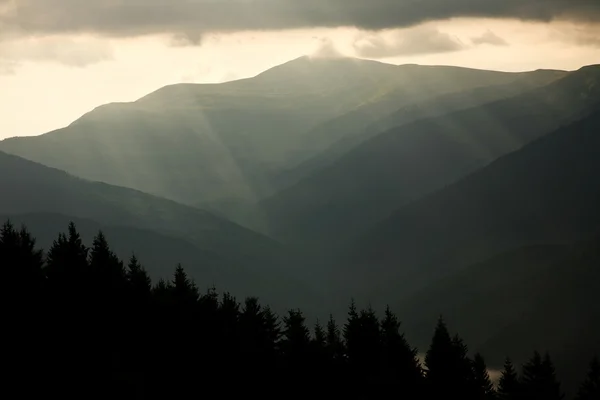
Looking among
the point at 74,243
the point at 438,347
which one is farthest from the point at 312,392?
the point at 74,243

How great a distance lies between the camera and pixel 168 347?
174 ft

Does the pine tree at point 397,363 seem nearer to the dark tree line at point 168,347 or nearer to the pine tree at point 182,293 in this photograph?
the dark tree line at point 168,347

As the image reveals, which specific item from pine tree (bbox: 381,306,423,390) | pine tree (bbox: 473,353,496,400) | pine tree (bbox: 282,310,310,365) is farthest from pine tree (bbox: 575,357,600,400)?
pine tree (bbox: 282,310,310,365)

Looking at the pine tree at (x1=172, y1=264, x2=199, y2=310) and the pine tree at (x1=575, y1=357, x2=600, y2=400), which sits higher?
the pine tree at (x1=172, y1=264, x2=199, y2=310)

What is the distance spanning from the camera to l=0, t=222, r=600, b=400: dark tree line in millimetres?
44406

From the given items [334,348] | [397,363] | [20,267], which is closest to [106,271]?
[20,267]

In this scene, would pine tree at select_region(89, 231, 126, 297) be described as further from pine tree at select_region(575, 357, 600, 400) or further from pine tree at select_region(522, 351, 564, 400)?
pine tree at select_region(575, 357, 600, 400)

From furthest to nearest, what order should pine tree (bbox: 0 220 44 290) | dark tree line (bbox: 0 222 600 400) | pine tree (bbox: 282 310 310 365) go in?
pine tree (bbox: 282 310 310 365) → pine tree (bbox: 0 220 44 290) → dark tree line (bbox: 0 222 600 400)

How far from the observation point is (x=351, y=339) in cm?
6919

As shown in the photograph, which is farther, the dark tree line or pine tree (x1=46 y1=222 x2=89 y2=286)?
pine tree (x1=46 y1=222 x2=89 y2=286)

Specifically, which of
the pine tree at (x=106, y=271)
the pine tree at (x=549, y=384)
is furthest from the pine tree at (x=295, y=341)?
the pine tree at (x=549, y=384)

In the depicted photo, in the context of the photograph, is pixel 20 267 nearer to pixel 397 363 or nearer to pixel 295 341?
pixel 295 341

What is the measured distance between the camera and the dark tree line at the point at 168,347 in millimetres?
44406

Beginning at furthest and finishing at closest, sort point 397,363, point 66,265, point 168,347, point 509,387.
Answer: point 509,387, point 397,363, point 168,347, point 66,265
